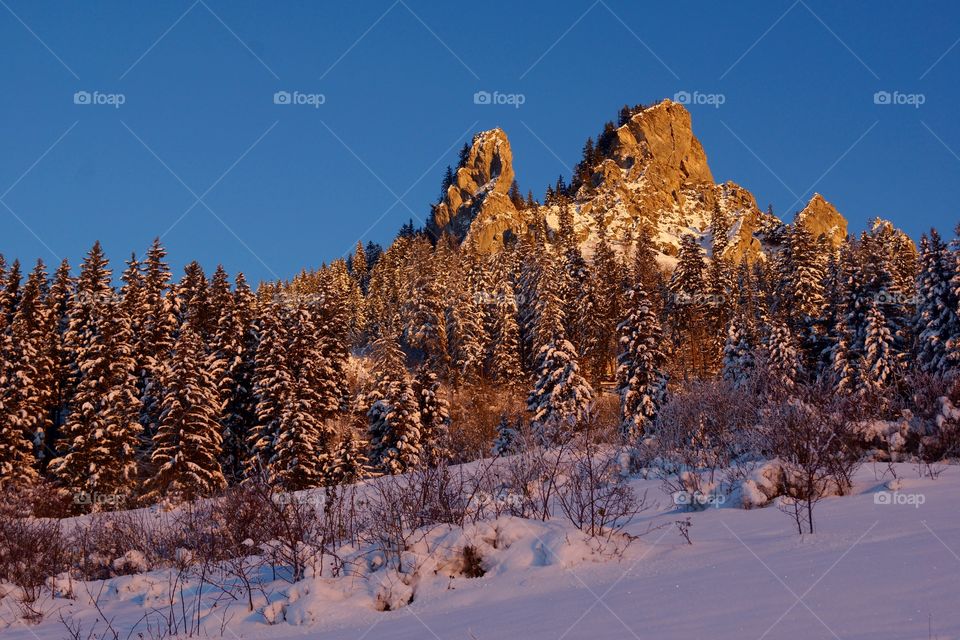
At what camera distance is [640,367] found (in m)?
42.9

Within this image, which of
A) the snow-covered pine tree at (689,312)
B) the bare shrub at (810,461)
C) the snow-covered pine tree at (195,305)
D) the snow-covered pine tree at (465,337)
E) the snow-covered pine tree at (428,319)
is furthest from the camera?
the snow-covered pine tree at (428,319)

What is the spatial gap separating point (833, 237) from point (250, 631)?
17614cm

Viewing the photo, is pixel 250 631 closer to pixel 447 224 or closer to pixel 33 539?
pixel 33 539

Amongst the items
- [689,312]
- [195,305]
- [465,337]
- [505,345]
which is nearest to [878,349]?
[689,312]

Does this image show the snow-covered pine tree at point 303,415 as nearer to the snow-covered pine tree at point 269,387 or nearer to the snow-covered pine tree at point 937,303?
the snow-covered pine tree at point 269,387

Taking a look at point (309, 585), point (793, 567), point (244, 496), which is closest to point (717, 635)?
point (793, 567)

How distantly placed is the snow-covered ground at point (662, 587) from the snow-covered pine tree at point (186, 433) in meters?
31.4

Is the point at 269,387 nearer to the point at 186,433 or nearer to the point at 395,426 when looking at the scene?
the point at 186,433

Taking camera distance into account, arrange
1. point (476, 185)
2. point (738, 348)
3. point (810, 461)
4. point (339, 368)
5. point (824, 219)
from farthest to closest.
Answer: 1. point (824, 219)
2. point (476, 185)
3. point (339, 368)
4. point (738, 348)
5. point (810, 461)

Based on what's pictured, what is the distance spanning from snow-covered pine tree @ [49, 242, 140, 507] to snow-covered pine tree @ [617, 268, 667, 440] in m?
27.5

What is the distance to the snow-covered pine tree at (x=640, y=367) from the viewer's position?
41.7 m

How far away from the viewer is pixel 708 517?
9.01 meters

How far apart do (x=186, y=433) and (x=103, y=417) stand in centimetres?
602

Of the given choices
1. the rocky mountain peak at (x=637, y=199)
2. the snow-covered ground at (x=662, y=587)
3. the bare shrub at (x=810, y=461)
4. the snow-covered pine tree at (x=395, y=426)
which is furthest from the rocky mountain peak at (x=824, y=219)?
the snow-covered ground at (x=662, y=587)
